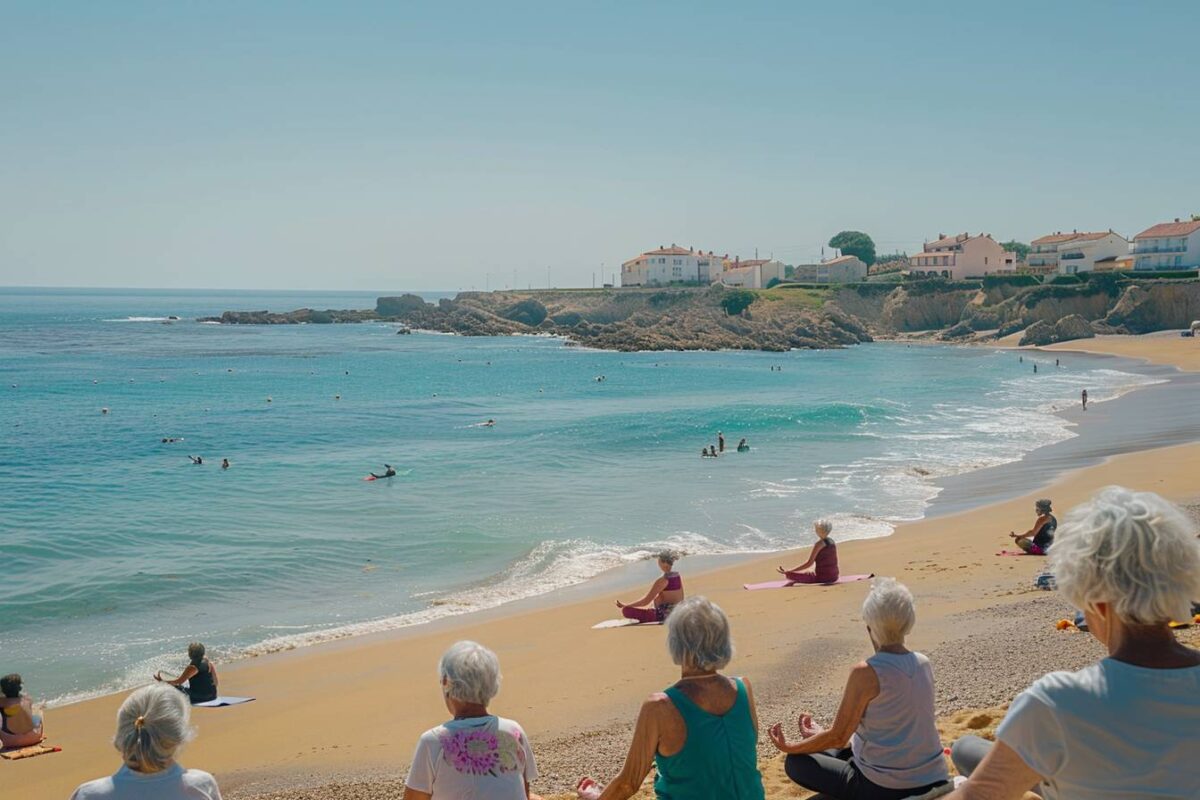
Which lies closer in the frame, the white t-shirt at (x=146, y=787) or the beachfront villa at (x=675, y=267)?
the white t-shirt at (x=146, y=787)

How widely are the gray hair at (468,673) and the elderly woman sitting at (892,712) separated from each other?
2.04 metres

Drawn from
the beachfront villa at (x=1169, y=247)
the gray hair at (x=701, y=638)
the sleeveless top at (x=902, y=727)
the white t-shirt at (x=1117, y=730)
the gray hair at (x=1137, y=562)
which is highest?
the beachfront villa at (x=1169, y=247)

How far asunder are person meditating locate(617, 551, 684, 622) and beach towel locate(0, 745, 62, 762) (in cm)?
737

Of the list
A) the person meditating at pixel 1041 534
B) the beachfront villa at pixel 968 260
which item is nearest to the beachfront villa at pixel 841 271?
the beachfront villa at pixel 968 260

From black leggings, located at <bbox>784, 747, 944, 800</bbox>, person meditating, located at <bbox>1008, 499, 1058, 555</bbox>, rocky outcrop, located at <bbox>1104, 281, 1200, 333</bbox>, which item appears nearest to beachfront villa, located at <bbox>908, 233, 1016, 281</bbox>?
rocky outcrop, located at <bbox>1104, 281, 1200, 333</bbox>

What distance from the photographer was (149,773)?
4316 millimetres

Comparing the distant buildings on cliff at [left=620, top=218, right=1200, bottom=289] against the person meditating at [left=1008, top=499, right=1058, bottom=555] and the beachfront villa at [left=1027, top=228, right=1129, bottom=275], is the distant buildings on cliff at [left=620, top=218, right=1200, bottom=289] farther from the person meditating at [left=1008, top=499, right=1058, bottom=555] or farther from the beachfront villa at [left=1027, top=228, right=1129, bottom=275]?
the person meditating at [left=1008, top=499, right=1058, bottom=555]

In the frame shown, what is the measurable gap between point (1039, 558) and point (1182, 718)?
15008 millimetres

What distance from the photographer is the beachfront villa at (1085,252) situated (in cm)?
11538

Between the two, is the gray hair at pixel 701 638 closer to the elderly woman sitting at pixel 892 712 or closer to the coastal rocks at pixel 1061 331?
the elderly woman sitting at pixel 892 712

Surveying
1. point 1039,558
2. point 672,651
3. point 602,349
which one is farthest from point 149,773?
point 602,349

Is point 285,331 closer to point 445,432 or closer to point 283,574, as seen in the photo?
point 445,432

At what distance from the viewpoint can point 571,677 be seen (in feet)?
38.6

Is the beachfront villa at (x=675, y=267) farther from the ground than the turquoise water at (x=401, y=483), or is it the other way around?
the beachfront villa at (x=675, y=267)
